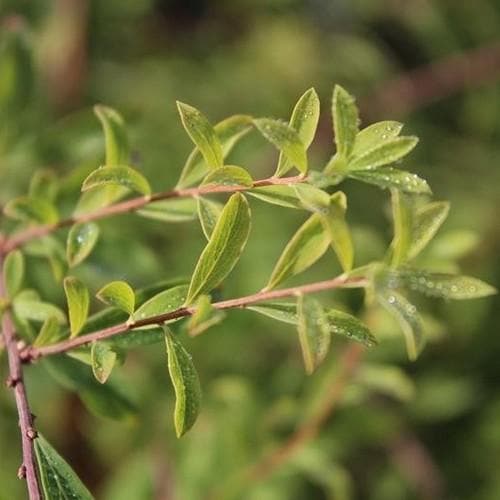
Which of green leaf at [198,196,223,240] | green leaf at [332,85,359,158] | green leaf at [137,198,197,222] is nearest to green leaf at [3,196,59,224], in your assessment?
green leaf at [137,198,197,222]

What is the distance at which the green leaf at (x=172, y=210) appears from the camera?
2.72ft

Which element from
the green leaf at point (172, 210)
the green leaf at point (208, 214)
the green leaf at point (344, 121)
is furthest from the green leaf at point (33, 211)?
the green leaf at point (344, 121)

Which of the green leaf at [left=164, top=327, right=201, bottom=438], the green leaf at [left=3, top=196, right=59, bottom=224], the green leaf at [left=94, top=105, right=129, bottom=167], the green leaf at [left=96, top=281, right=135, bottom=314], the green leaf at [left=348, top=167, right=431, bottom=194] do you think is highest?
the green leaf at [left=94, top=105, right=129, bottom=167]

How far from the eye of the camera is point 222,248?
0.69m

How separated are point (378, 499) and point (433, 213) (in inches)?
34.2

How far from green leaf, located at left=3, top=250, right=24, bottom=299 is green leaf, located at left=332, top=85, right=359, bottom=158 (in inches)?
11.8

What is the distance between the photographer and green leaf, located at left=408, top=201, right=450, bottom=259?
2.44 ft

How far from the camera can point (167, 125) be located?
169 centimetres

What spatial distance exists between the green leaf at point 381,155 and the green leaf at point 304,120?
34mm

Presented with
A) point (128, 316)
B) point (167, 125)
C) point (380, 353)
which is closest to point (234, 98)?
point (167, 125)

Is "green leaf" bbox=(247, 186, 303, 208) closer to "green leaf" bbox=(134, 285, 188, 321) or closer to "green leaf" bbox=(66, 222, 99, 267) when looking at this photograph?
"green leaf" bbox=(134, 285, 188, 321)

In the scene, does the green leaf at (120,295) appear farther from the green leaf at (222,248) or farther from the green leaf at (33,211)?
the green leaf at (33,211)

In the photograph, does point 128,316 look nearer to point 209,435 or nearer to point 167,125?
point 209,435

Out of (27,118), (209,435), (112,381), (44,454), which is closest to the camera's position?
(44,454)
